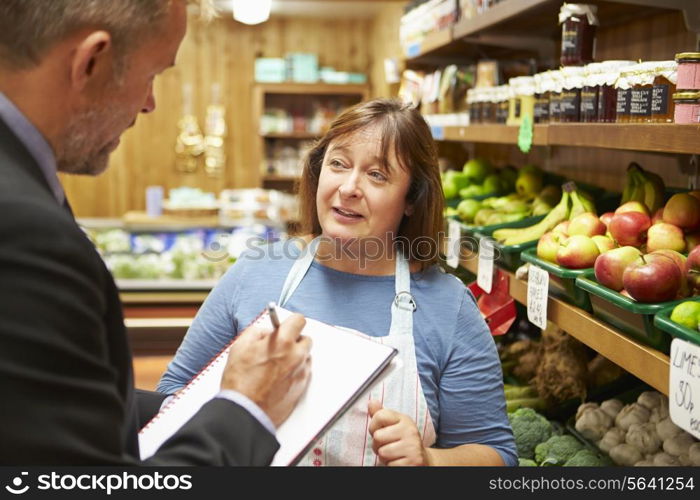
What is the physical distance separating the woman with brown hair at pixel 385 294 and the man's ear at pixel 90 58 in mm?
979

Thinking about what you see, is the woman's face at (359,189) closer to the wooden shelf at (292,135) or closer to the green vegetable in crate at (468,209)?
the green vegetable in crate at (468,209)

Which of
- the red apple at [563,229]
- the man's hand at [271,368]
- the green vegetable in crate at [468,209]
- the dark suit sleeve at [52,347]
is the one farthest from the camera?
the green vegetable in crate at [468,209]

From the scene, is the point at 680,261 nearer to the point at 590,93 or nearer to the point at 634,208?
the point at 634,208

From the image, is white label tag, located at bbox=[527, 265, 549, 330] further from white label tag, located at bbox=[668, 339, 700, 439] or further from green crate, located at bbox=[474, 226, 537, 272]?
white label tag, located at bbox=[668, 339, 700, 439]

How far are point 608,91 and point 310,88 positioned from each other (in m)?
6.35

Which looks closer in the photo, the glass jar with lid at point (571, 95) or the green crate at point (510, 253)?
the glass jar with lid at point (571, 95)

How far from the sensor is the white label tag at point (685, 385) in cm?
131

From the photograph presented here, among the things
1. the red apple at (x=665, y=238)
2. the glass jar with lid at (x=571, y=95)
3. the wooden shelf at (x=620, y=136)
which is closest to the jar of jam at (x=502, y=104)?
the wooden shelf at (x=620, y=136)

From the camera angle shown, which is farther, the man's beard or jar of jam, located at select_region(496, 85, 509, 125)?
jar of jam, located at select_region(496, 85, 509, 125)

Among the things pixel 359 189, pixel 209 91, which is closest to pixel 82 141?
pixel 359 189

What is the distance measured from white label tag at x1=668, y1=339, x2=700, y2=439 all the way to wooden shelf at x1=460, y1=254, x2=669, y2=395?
0.29ft

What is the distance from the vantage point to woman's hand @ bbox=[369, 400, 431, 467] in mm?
1536

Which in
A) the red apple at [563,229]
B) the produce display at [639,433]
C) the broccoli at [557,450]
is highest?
the red apple at [563,229]

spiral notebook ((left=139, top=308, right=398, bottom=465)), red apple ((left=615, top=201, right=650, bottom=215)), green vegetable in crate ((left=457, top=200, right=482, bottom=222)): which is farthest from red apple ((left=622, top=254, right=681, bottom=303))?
green vegetable in crate ((left=457, top=200, right=482, bottom=222))
